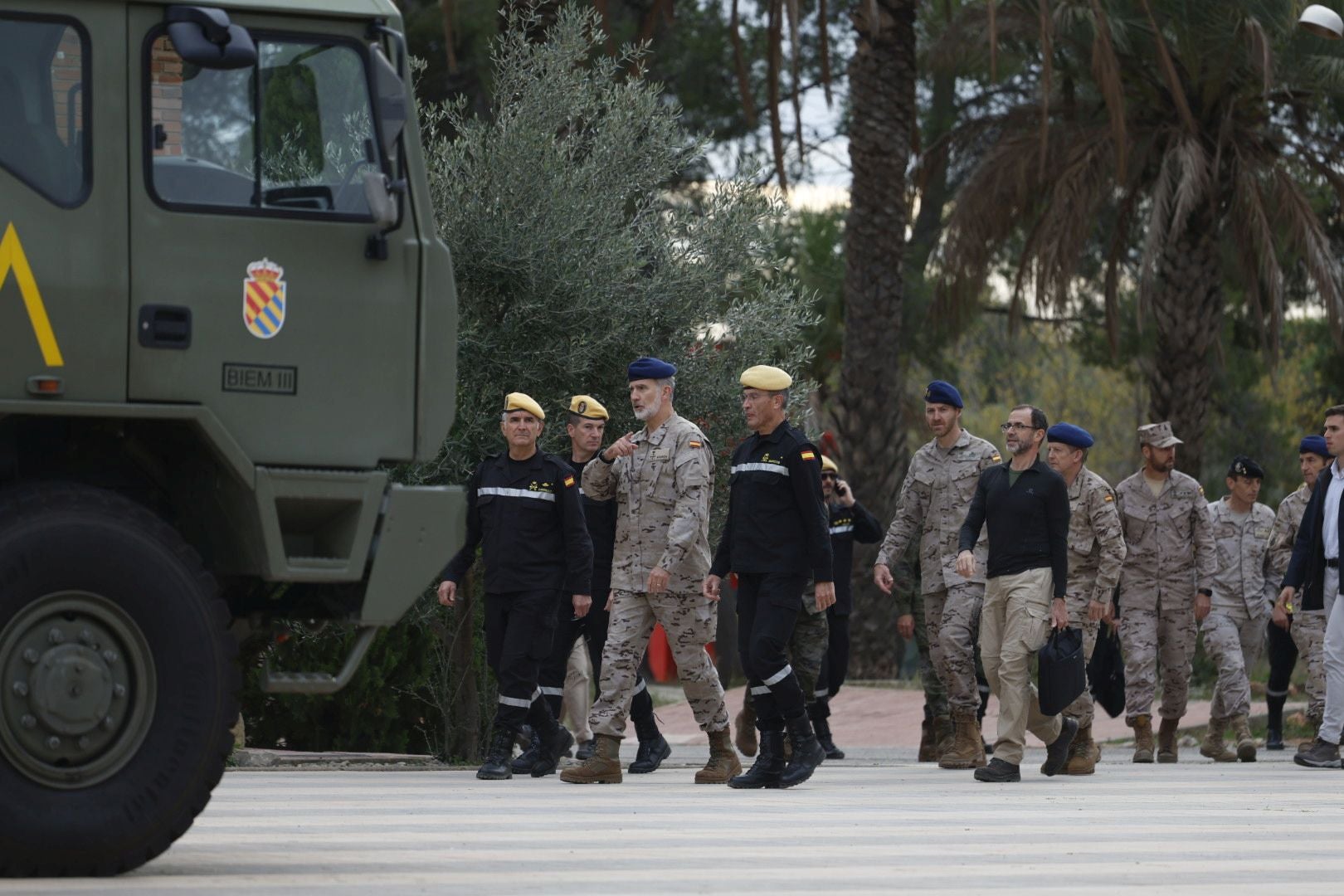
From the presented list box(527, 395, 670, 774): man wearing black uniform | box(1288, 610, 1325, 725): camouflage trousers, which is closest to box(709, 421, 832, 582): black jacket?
box(527, 395, 670, 774): man wearing black uniform

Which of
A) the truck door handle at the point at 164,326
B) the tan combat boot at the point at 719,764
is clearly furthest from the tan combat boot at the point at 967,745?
the truck door handle at the point at 164,326

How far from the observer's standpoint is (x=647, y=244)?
49.2ft

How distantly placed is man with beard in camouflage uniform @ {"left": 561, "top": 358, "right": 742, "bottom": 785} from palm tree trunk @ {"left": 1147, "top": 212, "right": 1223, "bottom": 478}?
41.5 feet

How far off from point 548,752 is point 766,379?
2.66 metres

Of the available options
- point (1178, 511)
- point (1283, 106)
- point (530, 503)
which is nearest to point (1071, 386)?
point (1283, 106)

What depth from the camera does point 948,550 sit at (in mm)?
14336

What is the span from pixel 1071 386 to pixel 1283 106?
77.4 feet

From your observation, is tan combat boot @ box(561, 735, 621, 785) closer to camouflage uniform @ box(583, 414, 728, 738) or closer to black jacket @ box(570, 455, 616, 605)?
camouflage uniform @ box(583, 414, 728, 738)

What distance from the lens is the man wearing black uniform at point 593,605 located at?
44.2ft

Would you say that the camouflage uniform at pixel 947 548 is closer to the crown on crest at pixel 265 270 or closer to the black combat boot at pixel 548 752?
the black combat boot at pixel 548 752

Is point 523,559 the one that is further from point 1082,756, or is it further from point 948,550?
point 1082,756

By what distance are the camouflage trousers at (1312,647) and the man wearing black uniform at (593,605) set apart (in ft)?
17.9

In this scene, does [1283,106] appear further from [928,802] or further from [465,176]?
[928,802]

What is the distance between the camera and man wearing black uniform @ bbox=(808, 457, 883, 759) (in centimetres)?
1585
